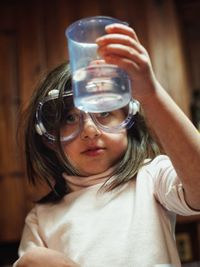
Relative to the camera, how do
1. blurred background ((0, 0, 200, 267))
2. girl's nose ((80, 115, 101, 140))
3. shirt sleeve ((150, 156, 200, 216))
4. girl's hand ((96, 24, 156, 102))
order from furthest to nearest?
blurred background ((0, 0, 200, 267)) < girl's nose ((80, 115, 101, 140)) < shirt sleeve ((150, 156, 200, 216)) < girl's hand ((96, 24, 156, 102))

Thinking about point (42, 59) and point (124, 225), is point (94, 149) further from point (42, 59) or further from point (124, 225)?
point (42, 59)

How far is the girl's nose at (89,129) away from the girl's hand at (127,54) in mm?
253

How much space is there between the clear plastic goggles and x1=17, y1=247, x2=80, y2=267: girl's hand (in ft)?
0.80

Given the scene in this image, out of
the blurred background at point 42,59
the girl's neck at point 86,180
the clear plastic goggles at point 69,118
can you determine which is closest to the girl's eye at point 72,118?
the clear plastic goggles at point 69,118

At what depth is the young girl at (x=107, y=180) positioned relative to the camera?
2.10ft

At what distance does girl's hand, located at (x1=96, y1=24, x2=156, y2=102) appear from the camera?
0.57 m

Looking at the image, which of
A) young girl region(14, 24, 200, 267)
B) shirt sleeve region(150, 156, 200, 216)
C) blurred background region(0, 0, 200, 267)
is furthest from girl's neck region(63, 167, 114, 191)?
blurred background region(0, 0, 200, 267)

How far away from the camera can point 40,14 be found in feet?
5.51

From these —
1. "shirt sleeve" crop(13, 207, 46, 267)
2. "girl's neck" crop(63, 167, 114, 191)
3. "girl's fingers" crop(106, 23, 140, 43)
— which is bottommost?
"shirt sleeve" crop(13, 207, 46, 267)

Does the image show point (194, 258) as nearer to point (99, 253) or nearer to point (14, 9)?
point (99, 253)

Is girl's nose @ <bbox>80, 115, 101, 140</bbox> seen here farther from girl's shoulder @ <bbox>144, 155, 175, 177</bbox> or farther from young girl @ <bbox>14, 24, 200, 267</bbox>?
girl's shoulder @ <bbox>144, 155, 175, 177</bbox>

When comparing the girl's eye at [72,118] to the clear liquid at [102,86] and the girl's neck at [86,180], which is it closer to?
the girl's neck at [86,180]

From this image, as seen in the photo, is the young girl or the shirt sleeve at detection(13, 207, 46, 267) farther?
the shirt sleeve at detection(13, 207, 46, 267)

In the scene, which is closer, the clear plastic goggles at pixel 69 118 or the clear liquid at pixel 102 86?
the clear liquid at pixel 102 86
